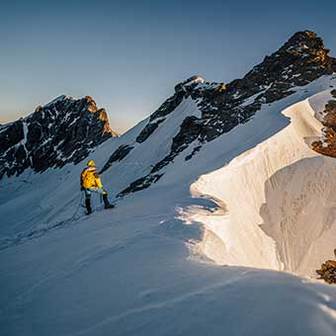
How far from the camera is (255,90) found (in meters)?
43.8

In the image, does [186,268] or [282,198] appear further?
[282,198]

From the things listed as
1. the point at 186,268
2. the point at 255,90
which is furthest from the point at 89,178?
the point at 255,90

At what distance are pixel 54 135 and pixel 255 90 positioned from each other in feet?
248

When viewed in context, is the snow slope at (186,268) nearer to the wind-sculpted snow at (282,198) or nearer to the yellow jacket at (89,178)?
the wind-sculpted snow at (282,198)

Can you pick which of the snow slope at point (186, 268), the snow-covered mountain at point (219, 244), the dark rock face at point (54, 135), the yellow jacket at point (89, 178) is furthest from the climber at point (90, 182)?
the dark rock face at point (54, 135)

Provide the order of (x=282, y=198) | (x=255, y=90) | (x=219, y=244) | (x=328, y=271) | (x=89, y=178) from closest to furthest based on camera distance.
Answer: (x=219, y=244) → (x=89, y=178) → (x=328, y=271) → (x=282, y=198) → (x=255, y=90)

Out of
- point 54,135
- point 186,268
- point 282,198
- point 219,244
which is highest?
point 54,135

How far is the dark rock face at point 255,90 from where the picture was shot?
39031 millimetres

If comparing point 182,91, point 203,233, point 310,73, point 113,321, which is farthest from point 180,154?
point 113,321

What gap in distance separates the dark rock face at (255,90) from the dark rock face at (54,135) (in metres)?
40.9

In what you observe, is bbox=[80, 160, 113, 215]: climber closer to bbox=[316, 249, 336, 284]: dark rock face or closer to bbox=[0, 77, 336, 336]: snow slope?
bbox=[0, 77, 336, 336]: snow slope

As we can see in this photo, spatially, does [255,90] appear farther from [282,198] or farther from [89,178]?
[89,178]

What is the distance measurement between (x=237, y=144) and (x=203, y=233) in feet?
63.4

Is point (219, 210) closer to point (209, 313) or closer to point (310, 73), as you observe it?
point (209, 313)
